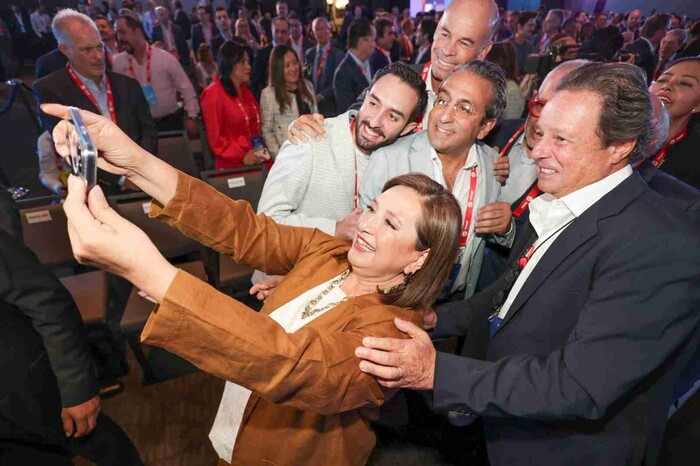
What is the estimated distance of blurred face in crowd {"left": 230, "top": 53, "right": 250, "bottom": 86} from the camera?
12.1 feet

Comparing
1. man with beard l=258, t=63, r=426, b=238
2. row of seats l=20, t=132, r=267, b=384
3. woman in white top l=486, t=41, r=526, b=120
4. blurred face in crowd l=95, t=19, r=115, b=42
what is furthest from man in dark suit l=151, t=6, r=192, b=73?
man with beard l=258, t=63, r=426, b=238

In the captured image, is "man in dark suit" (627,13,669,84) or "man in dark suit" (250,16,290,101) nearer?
"man in dark suit" (627,13,669,84)

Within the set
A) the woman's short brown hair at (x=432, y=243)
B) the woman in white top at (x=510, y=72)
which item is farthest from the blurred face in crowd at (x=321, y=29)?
the woman's short brown hair at (x=432, y=243)

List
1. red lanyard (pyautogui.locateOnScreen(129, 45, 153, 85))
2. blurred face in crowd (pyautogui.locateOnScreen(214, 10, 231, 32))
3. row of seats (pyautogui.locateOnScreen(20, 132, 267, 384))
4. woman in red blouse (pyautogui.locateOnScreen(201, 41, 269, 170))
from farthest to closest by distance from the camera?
blurred face in crowd (pyautogui.locateOnScreen(214, 10, 231, 32)) < red lanyard (pyautogui.locateOnScreen(129, 45, 153, 85)) < woman in red blouse (pyautogui.locateOnScreen(201, 41, 269, 170)) < row of seats (pyautogui.locateOnScreen(20, 132, 267, 384))

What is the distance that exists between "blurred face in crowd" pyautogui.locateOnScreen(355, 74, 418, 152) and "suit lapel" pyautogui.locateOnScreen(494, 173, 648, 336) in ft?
2.98

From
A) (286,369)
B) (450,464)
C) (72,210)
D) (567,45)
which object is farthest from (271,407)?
(567,45)

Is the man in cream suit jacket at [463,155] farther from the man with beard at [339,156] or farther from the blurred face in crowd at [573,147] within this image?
the blurred face in crowd at [573,147]

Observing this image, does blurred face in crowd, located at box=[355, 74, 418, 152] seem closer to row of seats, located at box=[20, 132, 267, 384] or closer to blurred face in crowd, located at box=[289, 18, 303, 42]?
row of seats, located at box=[20, 132, 267, 384]

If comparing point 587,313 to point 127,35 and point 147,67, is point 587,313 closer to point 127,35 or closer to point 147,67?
point 147,67

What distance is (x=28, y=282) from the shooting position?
1.29 meters

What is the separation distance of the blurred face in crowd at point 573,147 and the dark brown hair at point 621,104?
0.02 metres

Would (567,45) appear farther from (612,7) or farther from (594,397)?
(612,7)

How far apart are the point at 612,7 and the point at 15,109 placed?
2031 centimetres

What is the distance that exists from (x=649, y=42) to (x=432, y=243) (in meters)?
6.42
